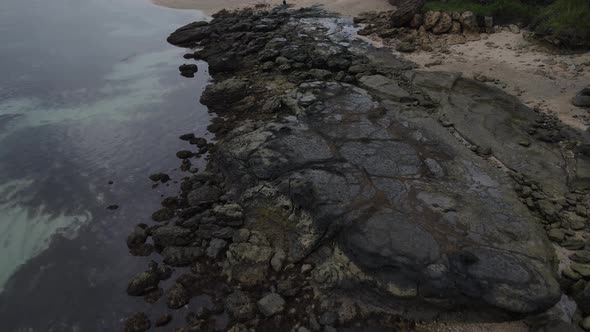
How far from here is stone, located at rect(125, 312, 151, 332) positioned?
596 centimetres

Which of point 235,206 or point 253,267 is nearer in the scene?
point 253,267

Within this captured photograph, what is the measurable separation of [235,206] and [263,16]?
14.5m

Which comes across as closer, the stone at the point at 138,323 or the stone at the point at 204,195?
the stone at the point at 138,323

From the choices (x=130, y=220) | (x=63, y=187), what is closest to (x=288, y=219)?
(x=130, y=220)

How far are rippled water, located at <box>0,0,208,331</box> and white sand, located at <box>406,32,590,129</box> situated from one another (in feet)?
27.5

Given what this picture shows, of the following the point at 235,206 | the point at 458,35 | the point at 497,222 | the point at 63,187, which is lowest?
the point at 63,187

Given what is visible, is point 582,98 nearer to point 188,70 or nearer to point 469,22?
point 469,22

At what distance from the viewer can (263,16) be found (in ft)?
64.3

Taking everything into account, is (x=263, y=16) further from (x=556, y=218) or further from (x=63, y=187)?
(x=556, y=218)

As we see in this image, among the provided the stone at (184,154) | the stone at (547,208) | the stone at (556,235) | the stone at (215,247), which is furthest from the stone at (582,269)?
the stone at (184,154)

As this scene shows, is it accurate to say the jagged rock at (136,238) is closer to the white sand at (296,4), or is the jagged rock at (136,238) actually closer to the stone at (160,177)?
the stone at (160,177)

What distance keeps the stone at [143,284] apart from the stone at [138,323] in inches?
18.0

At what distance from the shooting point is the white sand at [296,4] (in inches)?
774

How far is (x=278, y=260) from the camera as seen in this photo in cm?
660
